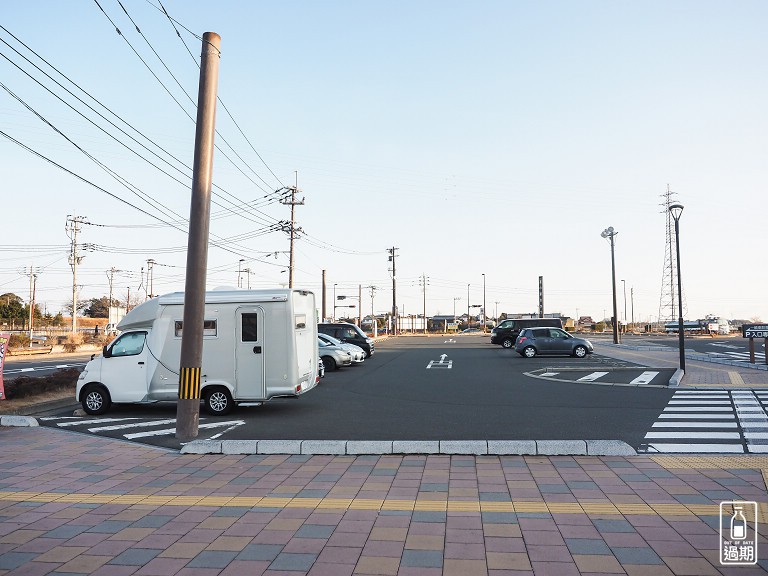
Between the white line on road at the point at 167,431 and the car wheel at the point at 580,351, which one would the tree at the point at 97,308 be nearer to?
the car wheel at the point at 580,351

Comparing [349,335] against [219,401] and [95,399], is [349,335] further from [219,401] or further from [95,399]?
[95,399]

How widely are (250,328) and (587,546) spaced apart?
8619 millimetres

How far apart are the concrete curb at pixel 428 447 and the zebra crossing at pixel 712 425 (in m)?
0.83

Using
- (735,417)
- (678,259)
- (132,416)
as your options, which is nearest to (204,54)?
(132,416)

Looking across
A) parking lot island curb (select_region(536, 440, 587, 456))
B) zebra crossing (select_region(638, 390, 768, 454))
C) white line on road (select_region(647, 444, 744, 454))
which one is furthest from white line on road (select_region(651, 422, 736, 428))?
parking lot island curb (select_region(536, 440, 587, 456))

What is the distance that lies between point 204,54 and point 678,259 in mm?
17078

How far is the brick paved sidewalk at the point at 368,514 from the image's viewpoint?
4539 millimetres

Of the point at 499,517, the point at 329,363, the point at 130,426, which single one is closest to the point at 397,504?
the point at 499,517

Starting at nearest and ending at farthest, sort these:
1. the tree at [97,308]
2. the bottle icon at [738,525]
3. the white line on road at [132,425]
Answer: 1. the bottle icon at [738,525]
2. the white line on road at [132,425]
3. the tree at [97,308]

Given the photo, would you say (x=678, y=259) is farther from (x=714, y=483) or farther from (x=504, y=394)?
(x=714, y=483)

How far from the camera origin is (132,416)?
40.8 ft

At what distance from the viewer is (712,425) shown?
10.5m

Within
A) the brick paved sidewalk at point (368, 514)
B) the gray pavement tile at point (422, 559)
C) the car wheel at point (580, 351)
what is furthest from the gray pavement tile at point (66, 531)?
the car wheel at point (580, 351)

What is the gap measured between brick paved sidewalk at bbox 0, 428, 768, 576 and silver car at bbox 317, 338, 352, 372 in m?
15.8
